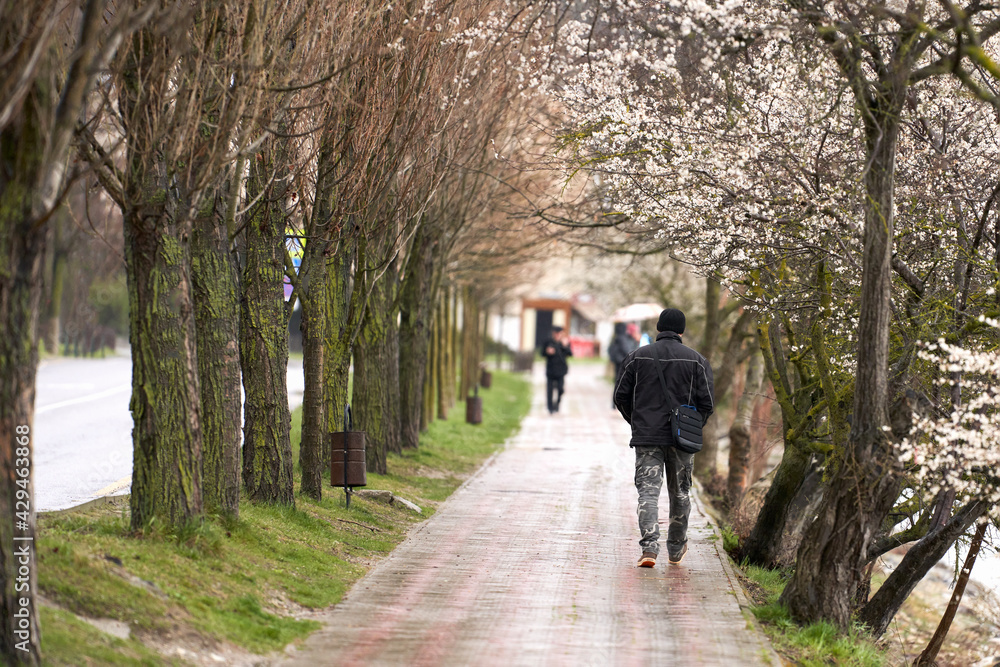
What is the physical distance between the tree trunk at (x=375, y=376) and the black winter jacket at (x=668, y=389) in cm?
605

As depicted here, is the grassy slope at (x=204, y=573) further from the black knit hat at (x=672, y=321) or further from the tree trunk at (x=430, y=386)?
the tree trunk at (x=430, y=386)

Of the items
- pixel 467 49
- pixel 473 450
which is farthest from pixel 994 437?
pixel 473 450

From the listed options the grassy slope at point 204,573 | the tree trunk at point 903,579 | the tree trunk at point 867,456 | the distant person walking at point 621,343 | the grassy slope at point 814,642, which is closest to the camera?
the grassy slope at point 204,573

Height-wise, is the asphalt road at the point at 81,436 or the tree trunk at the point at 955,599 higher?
the asphalt road at the point at 81,436

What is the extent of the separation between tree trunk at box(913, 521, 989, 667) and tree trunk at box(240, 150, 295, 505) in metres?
5.91

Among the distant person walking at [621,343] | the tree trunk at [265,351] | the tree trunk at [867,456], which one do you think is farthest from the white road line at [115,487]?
the distant person walking at [621,343]

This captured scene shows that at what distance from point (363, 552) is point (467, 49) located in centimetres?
609

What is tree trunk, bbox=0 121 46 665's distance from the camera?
5078 mm

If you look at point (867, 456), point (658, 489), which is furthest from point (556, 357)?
point (867, 456)

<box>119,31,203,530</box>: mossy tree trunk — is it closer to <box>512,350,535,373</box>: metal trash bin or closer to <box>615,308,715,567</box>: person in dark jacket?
<box>615,308,715,567</box>: person in dark jacket

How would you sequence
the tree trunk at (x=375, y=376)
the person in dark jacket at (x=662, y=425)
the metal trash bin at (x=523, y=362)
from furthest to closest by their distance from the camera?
the metal trash bin at (x=523, y=362), the tree trunk at (x=375, y=376), the person in dark jacket at (x=662, y=425)

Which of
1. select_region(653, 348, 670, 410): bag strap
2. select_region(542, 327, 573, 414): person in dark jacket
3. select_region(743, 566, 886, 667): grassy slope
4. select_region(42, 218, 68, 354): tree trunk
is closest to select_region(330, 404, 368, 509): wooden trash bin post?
select_region(653, 348, 670, 410): bag strap

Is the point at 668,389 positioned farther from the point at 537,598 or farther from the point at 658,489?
the point at 537,598

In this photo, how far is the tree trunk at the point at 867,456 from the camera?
733 centimetres
